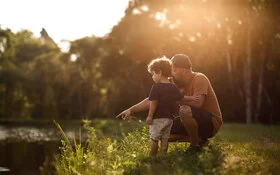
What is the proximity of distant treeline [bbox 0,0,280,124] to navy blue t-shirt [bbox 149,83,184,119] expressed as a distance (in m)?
14.0

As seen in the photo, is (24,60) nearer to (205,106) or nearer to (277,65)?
(277,65)

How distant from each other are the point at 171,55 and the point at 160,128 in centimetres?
2688

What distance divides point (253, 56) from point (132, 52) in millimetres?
9747

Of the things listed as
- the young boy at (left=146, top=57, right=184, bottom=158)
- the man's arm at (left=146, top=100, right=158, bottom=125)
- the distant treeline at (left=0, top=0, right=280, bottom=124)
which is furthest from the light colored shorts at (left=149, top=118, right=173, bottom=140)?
the distant treeline at (left=0, top=0, right=280, bottom=124)

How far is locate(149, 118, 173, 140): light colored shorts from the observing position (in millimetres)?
7324

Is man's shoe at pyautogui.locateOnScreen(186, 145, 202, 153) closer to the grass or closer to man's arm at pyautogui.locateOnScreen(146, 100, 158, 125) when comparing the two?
the grass

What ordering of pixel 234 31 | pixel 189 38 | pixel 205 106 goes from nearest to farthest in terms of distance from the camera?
pixel 205 106
pixel 234 31
pixel 189 38

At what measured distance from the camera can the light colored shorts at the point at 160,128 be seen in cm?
732

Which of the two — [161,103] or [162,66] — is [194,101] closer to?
[161,103]

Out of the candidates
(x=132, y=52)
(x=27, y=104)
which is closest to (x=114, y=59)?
(x=132, y=52)

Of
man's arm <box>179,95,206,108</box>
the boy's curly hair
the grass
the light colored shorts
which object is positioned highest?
the boy's curly hair

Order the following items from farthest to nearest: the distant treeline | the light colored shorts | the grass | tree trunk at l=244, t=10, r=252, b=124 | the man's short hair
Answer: the distant treeline < tree trunk at l=244, t=10, r=252, b=124 < the man's short hair < the light colored shorts < the grass

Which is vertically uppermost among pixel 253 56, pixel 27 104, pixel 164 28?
pixel 164 28

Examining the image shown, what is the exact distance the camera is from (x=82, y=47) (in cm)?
5003
